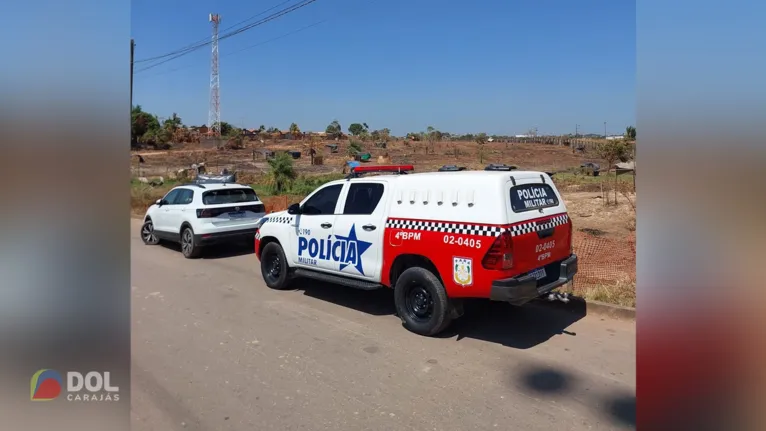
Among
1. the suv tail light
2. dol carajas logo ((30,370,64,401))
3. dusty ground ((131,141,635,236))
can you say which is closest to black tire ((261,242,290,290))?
the suv tail light

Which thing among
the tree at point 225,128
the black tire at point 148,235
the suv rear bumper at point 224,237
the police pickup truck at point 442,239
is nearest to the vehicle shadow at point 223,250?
the black tire at point 148,235

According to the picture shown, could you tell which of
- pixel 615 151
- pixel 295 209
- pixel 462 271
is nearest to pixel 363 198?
pixel 295 209

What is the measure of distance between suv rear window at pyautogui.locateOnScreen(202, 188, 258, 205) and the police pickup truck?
14.4 ft

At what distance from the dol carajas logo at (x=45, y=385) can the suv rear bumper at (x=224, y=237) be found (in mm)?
8458

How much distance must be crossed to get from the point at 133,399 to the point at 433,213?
3545mm

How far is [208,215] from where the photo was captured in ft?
35.7

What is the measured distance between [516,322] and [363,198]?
2.58 m

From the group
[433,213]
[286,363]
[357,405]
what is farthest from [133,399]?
[433,213]

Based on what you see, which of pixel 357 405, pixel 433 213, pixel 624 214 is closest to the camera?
pixel 357 405

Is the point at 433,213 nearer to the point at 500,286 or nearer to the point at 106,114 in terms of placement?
the point at 500,286

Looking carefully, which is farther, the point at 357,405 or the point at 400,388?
the point at 400,388

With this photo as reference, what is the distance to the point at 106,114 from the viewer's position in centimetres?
201

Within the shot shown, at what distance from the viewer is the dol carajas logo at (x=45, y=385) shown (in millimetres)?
2297

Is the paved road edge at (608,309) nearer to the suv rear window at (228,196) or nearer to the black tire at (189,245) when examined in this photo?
the suv rear window at (228,196)
